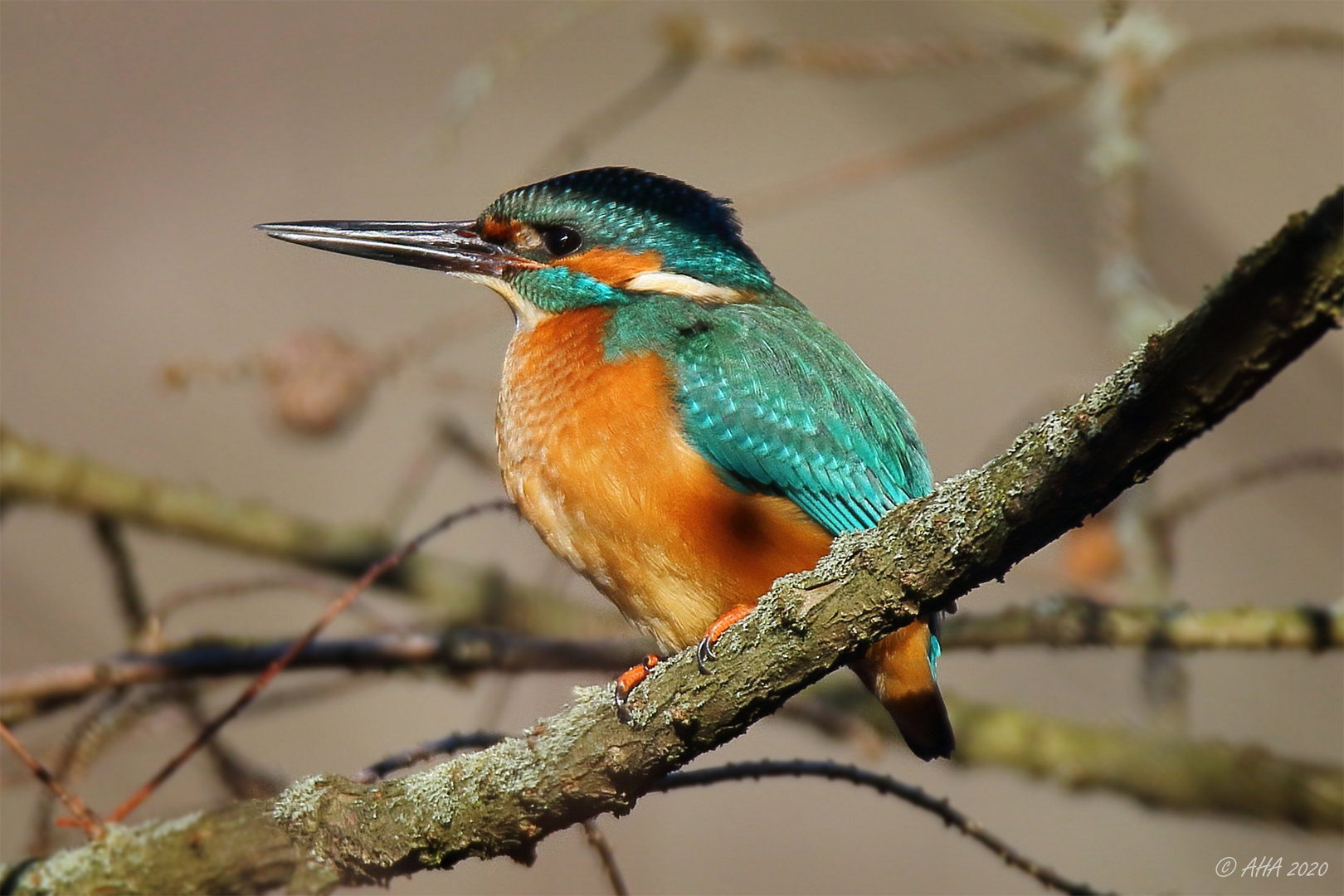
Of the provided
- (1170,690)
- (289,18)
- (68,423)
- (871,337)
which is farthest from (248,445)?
(1170,690)

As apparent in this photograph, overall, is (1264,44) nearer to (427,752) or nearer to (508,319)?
(508,319)

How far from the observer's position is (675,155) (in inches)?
235

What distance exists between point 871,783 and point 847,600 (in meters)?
0.65

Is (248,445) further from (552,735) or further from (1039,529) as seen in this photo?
(1039,529)

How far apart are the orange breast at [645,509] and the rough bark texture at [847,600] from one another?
0.42m

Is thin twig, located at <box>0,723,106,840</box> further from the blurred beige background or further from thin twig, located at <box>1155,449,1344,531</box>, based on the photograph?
thin twig, located at <box>1155,449,1344,531</box>

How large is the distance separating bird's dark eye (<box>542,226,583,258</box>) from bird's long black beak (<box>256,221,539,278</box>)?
0.06 meters

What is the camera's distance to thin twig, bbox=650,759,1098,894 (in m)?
2.04

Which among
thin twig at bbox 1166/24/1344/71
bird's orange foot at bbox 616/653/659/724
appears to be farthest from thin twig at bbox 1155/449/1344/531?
bird's orange foot at bbox 616/653/659/724

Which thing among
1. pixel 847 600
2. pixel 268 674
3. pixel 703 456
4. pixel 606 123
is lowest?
pixel 847 600

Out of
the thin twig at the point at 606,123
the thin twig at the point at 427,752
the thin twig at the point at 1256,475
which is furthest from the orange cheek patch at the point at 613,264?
the thin twig at the point at 1256,475

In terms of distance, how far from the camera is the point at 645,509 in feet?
A: 7.50

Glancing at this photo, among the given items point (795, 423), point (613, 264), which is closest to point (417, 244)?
point (613, 264)

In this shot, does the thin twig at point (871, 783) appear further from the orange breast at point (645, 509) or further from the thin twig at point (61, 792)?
the thin twig at point (61, 792)
